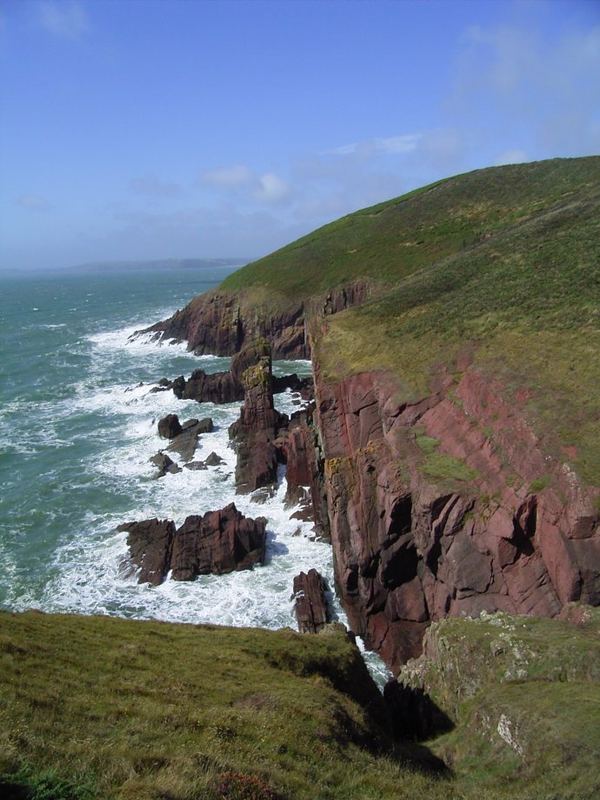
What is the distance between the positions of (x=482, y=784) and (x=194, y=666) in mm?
7938

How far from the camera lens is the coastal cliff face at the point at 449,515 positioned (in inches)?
877

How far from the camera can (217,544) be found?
111ft

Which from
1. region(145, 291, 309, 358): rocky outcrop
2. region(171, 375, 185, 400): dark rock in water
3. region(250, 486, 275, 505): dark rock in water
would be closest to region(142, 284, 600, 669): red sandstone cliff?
region(250, 486, 275, 505): dark rock in water

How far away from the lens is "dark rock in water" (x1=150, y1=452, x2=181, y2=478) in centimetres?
4512

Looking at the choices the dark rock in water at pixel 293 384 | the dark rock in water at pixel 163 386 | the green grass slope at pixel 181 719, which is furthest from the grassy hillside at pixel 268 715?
the dark rock in water at pixel 163 386

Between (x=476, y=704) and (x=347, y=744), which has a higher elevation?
(x=347, y=744)

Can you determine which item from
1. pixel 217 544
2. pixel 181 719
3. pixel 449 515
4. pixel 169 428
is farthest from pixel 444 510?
pixel 169 428

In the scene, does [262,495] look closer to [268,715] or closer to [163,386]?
[268,715]

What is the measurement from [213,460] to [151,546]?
13006 millimetres

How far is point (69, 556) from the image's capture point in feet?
113

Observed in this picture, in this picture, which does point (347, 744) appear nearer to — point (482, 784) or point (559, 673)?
point (482, 784)

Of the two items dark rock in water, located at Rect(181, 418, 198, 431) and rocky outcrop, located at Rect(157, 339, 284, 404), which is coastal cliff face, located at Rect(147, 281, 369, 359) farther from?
dark rock in water, located at Rect(181, 418, 198, 431)

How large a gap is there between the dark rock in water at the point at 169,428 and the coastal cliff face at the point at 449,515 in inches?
868

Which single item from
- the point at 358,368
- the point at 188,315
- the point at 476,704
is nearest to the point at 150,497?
the point at 358,368
